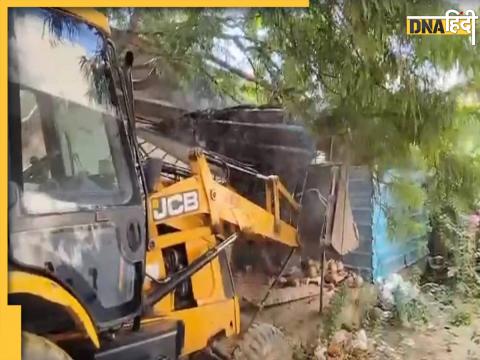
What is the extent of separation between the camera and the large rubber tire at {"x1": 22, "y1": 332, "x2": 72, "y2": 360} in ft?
4.70

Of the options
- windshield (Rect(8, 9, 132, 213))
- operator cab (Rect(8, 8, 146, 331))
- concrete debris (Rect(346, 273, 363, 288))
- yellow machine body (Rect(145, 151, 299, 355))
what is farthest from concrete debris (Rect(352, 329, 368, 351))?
windshield (Rect(8, 9, 132, 213))

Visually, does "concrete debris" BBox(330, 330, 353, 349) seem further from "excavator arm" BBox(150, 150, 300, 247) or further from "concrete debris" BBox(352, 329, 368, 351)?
"excavator arm" BBox(150, 150, 300, 247)

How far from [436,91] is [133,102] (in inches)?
29.8

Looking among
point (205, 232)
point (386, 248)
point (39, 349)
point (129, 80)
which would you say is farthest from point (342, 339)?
point (129, 80)

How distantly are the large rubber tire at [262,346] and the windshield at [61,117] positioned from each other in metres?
0.45

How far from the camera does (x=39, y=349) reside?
1.44 meters

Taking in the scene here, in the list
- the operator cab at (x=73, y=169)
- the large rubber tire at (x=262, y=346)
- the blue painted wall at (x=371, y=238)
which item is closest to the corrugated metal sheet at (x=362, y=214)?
the blue painted wall at (x=371, y=238)

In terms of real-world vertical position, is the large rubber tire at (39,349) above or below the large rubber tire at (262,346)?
above

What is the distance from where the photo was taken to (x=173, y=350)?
5.17 ft

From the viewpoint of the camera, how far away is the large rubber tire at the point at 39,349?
143cm

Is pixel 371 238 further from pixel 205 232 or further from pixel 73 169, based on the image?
pixel 73 169

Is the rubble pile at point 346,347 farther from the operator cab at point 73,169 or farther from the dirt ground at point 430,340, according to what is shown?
the operator cab at point 73,169

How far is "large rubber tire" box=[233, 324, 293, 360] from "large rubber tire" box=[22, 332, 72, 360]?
1.38 ft

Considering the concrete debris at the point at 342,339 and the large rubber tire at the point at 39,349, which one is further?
the concrete debris at the point at 342,339
